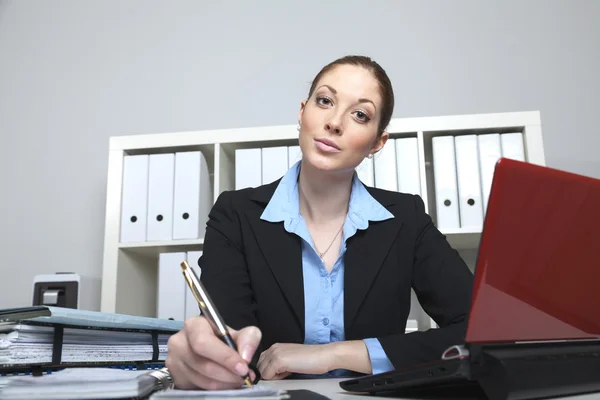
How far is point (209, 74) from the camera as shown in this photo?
2652 millimetres

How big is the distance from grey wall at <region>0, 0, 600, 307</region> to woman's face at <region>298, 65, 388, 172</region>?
3.96 feet

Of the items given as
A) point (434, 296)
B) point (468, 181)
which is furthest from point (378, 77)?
point (468, 181)

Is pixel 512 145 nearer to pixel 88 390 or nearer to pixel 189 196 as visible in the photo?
pixel 189 196

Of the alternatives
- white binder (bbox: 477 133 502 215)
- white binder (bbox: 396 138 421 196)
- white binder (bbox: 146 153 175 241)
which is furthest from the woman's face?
white binder (bbox: 146 153 175 241)

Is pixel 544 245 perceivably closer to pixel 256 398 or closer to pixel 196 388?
pixel 256 398

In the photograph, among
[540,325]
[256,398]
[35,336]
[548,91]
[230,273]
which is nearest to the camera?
[256,398]

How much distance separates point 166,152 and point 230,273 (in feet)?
3.95

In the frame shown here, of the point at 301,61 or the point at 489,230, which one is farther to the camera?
the point at 301,61

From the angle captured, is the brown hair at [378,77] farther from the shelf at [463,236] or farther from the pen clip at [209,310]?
the pen clip at [209,310]

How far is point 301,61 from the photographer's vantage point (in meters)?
2.60

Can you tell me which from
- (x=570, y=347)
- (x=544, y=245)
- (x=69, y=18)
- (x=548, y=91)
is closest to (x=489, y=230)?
(x=544, y=245)

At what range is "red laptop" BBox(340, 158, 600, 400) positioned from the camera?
1.70ft

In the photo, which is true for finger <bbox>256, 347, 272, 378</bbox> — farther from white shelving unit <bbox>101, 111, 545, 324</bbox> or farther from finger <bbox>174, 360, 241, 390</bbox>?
white shelving unit <bbox>101, 111, 545, 324</bbox>

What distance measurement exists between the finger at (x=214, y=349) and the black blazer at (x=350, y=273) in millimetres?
500
